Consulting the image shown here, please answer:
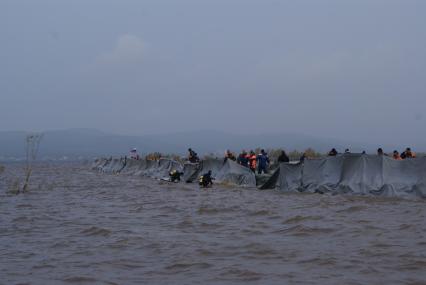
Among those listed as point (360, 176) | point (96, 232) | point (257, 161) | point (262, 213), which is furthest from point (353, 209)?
point (257, 161)

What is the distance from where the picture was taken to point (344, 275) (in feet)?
Answer: 25.4

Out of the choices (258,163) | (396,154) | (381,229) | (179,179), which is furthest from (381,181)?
(179,179)

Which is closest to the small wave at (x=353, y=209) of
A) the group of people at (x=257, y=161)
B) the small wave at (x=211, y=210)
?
the small wave at (x=211, y=210)

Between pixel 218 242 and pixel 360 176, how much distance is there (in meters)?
9.36

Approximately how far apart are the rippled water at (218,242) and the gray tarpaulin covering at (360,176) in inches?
32.7

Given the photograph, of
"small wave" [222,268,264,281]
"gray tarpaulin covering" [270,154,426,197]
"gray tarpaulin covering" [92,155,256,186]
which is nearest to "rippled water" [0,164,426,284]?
"small wave" [222,268,264,281]

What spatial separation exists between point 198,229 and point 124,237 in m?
1.62

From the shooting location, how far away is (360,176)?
18.8 m

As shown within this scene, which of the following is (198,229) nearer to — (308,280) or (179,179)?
(308,280)

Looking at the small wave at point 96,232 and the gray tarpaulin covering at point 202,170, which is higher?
the gray tarpaulin covering at point 202,170

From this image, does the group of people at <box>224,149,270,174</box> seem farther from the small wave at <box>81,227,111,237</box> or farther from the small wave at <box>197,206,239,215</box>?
the small wave at <box>81,227,111,237</box>

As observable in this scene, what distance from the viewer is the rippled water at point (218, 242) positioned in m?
7.99

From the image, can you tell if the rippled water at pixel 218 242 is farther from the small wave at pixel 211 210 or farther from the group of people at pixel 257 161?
the group of people at pixel 257 161

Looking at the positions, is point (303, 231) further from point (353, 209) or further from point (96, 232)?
point (96, 232)
